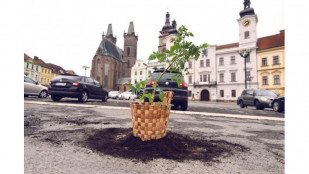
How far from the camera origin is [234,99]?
32.7 metres

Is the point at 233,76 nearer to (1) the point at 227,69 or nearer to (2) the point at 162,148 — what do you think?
(1) the point at 227,69

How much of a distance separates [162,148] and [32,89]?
37.3ft

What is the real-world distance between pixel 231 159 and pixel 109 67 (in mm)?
63251

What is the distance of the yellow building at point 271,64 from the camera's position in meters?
28.5

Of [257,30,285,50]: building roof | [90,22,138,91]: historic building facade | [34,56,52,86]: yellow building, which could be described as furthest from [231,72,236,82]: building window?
[34,56,52,86]: yellow building

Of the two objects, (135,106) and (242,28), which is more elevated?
(242,28)

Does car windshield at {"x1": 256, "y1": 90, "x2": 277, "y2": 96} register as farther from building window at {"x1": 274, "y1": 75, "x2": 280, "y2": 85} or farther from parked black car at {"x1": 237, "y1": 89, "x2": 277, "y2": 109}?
building window at {"x1": 274, "y1": 75, "x2": 280, "y2": 85}

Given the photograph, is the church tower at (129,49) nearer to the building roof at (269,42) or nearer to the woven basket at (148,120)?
the building roof at (269,42)

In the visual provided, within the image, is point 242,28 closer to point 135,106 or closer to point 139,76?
point 139,76

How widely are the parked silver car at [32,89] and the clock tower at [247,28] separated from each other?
34.1m

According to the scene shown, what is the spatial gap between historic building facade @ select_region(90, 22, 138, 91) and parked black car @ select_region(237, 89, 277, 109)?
46.8 m

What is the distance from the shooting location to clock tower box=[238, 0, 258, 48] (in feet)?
104
